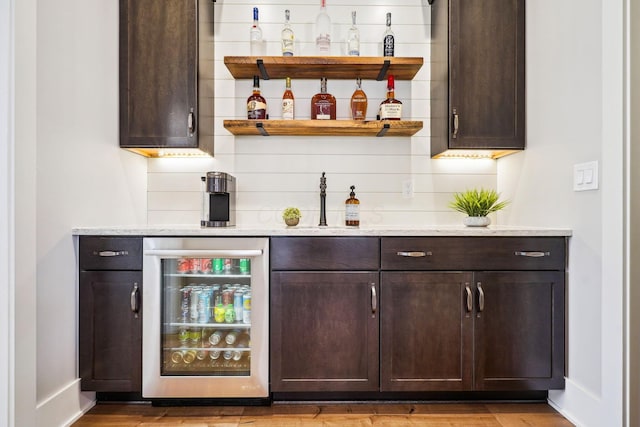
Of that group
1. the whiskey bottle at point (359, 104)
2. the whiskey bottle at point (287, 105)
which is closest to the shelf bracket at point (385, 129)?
the whiskey bottle at point (359, 104)

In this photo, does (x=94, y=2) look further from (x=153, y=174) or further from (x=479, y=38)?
(x=479, y=38)

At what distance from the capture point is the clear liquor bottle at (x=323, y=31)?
8.26 feet

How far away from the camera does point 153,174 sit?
2.66 meters

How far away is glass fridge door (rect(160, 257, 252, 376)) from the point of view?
2.04 meters

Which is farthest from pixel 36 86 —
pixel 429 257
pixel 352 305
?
pixel 429 257

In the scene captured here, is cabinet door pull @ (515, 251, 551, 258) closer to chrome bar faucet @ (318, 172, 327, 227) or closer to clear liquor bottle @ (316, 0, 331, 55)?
chrome bar faucet @ (318, 172, 327, 227)

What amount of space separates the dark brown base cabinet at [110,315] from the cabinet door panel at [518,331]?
166 cm

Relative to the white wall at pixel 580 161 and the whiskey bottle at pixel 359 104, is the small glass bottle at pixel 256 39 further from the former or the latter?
the white wall at pixel 580 161

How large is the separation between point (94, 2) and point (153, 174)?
3.28 feet

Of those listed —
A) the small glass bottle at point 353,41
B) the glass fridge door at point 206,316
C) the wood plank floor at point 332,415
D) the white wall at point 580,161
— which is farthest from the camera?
the small glass bottle at point 353,41

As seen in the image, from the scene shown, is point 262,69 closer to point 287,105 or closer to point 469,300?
point 287,105

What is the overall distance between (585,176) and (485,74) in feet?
2.73

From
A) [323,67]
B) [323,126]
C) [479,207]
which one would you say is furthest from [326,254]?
[323,67]

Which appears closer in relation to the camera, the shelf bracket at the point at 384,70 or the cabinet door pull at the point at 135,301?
the cabinet door pull at the point at 135,301
